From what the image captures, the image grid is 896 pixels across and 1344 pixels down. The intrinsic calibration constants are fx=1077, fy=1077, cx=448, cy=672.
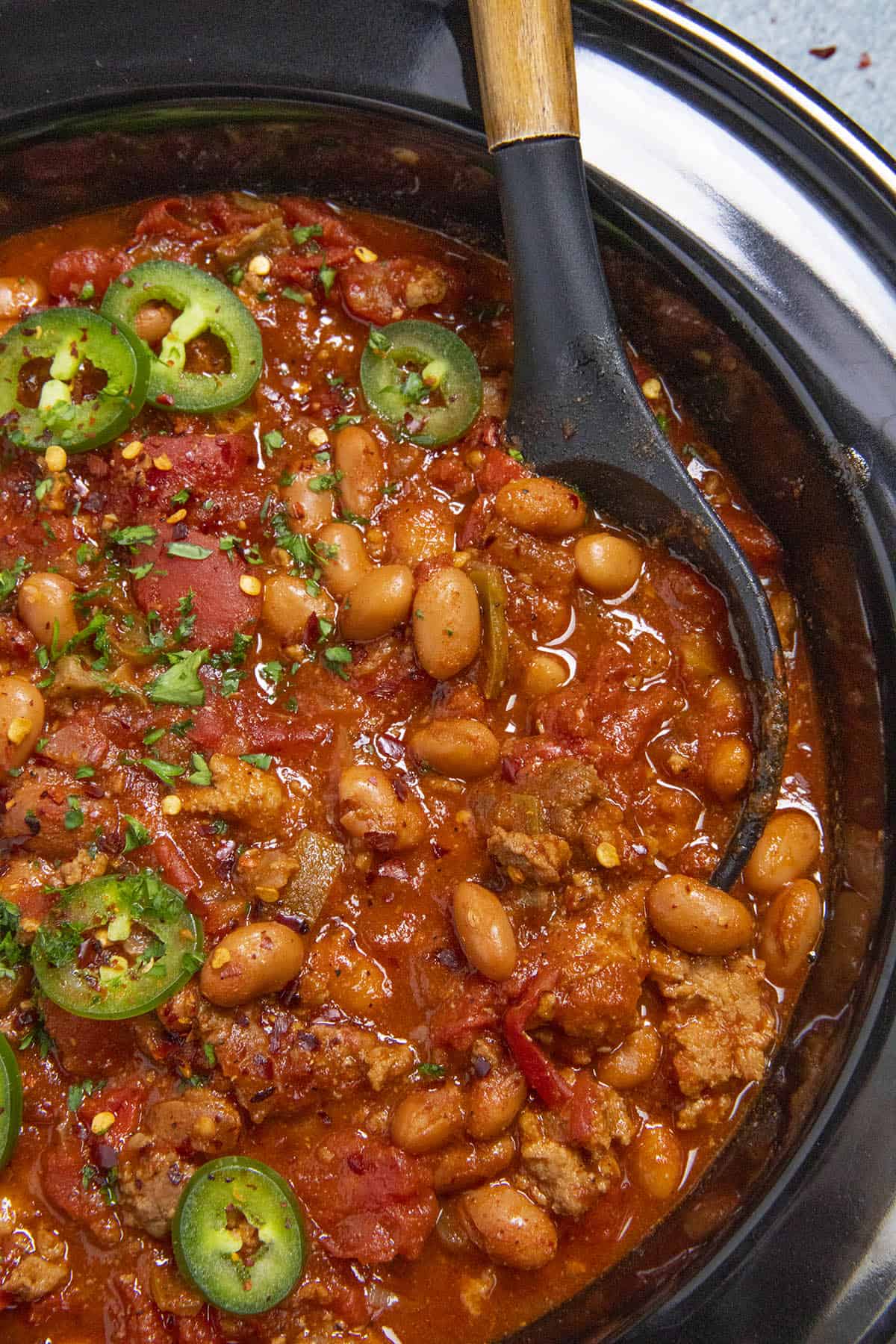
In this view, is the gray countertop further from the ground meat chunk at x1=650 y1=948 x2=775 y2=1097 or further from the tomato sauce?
the ground meat chunk at x1=650 y1=948 x2=775 y2=1097

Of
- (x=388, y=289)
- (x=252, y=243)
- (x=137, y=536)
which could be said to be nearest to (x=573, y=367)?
(x=388, y=289)

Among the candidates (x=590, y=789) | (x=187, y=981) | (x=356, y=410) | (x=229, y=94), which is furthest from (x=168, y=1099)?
(x=229, y=94)

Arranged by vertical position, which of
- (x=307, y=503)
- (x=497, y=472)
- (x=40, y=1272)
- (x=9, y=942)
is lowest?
(x=40, y=1272)

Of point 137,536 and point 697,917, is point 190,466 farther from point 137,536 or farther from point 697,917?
point 697,917

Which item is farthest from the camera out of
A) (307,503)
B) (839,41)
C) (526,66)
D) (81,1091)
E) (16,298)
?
(839,41)

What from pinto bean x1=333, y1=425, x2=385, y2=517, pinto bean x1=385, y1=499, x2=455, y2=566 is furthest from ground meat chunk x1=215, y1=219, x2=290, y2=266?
pinto bean x1=385, y1=499, x2=455, y2=566

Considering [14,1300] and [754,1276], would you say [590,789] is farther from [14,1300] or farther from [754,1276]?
[14,1300]
